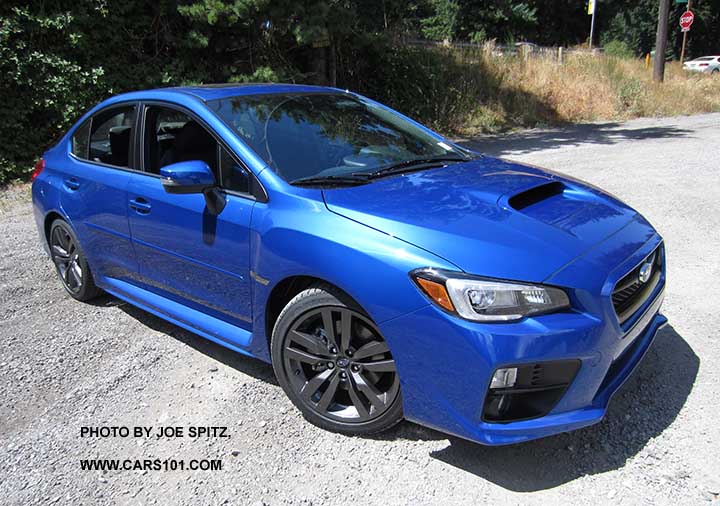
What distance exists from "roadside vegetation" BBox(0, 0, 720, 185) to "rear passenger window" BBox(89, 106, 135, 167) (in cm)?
574

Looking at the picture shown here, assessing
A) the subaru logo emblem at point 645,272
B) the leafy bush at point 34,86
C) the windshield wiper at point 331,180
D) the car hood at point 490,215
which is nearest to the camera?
the car hood at point 490,215

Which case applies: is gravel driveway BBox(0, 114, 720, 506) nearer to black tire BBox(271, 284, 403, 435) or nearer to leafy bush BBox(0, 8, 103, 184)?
black tire BBox(271, 284, 403, 435)

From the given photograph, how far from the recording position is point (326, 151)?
131 inches

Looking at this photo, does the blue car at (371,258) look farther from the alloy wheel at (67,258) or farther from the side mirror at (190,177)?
the alloy wheel at (67,258)

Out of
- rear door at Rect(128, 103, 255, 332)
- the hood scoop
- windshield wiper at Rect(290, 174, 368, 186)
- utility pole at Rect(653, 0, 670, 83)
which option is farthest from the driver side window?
utility pole at Rect(653, 0, 670, 83)

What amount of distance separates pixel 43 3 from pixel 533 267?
31.5 feet

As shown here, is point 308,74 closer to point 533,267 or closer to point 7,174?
point 7,174

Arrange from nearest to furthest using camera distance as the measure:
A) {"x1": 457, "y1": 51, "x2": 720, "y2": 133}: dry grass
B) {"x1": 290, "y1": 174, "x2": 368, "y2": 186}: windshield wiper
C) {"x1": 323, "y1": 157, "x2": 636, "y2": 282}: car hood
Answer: {"x1": 323, "y1": 157, "x2": 636, "y2": 282}: car hood → {"x1": 290, "y1": 174, "x2": 368, "y2": 186}: windshield wiper → {"x1": 457, "y1": 51, "x2": 720, "y2": 133}: dry grass

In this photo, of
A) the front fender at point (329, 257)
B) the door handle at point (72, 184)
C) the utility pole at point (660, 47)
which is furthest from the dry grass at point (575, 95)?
the front fender at point (329, 257)

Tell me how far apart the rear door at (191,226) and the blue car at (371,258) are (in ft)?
0.04

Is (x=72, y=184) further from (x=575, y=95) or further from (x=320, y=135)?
(x=575, y=95)

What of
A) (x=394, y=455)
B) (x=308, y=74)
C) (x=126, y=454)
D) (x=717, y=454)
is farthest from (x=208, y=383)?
(x=308, y=74)

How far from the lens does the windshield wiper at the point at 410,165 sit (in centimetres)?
318

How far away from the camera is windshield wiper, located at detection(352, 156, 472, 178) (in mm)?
3180
